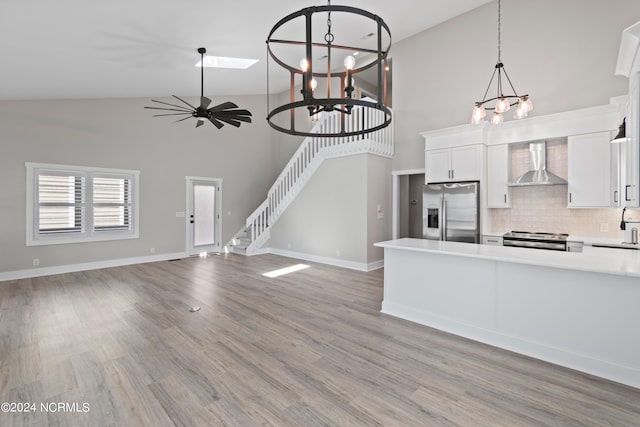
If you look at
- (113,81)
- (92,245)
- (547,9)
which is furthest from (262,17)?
(92,245)

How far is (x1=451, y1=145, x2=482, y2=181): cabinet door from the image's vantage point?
5.40 meters

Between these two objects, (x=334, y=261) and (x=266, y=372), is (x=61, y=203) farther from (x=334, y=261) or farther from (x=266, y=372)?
(x=266, y=372)

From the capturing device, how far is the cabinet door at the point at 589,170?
14.0ft

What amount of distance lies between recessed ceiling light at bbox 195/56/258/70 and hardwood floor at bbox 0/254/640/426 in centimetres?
442

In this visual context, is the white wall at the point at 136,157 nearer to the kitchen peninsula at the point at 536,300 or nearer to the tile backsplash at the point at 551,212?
the kitchen peninsula at the point at 536,300

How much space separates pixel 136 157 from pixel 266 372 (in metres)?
6.53

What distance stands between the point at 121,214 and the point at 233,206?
2853mm

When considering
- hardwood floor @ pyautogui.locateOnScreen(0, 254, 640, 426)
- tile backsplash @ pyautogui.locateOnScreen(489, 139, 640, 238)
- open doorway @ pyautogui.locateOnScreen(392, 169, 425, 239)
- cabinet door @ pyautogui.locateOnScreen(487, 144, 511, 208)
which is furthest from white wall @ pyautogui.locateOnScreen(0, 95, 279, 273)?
tile backsplash @ pyautogui.locateOnScreen(489, 139, 640, 238)

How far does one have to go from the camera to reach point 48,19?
3246mm

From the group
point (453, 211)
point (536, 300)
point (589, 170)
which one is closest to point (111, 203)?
point (453, 211)

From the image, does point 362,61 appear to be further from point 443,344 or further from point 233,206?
point 443,344

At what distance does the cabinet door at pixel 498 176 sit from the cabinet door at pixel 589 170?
865mm

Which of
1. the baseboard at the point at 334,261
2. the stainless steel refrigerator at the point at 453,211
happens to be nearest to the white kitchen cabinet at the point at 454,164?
the stainless steel refrigerator at the point at 453,211

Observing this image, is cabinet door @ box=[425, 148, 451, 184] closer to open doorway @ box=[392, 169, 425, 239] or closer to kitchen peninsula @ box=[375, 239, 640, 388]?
open doorway @ box=[392, 169, 425, 239]
